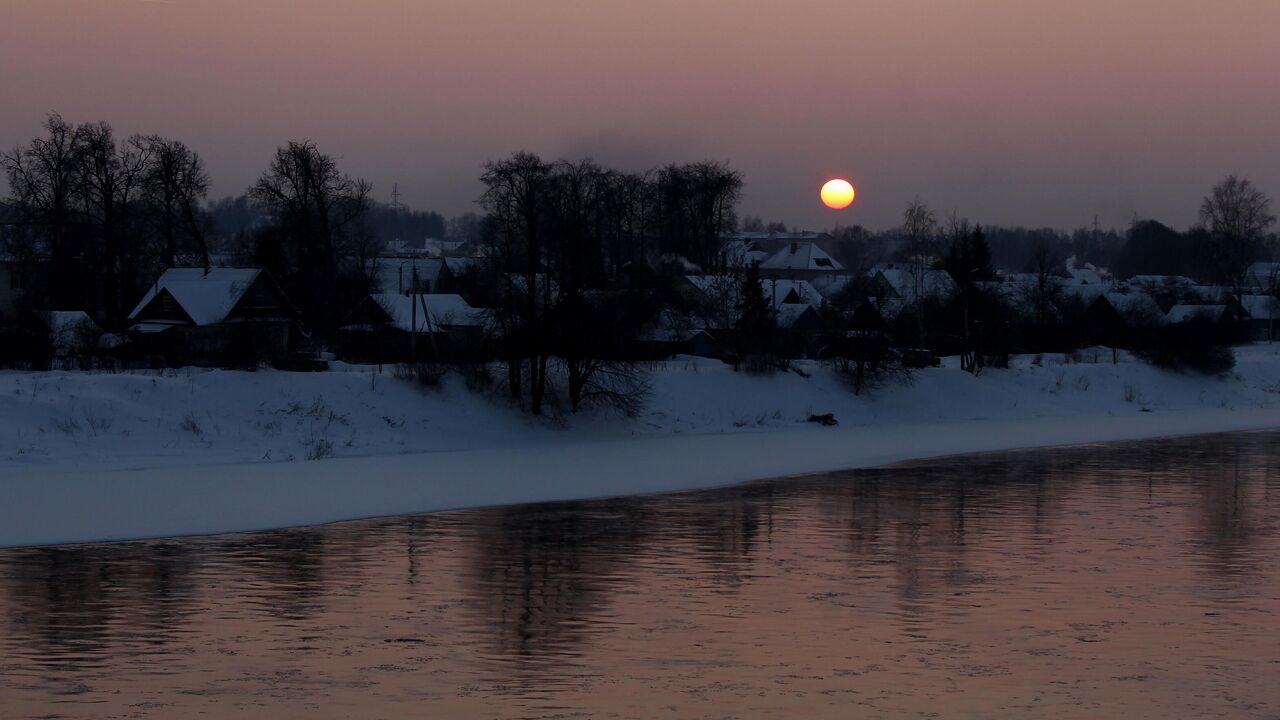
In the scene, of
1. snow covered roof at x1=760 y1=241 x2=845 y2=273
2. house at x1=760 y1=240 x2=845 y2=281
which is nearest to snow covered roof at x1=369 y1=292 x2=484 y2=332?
house at x1=760 y1=240 x2=845 y2=281

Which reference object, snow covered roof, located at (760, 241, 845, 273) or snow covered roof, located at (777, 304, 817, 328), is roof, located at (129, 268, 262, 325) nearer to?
snow covered roof, located at (777, 304, 817, 328)

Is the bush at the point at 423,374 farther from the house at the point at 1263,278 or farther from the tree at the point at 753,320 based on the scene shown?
the house at the point at 1263,278

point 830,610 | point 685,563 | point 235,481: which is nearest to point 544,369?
point 235,481

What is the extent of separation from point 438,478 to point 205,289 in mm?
35960

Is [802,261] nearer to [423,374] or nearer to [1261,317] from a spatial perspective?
[1261,317]

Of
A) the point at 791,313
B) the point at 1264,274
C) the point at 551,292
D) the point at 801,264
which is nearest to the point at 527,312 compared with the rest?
the point at 551,292

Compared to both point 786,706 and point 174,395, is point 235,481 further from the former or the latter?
point 786,706

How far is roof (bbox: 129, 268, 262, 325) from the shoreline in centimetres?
2711

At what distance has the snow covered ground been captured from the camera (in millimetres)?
29781

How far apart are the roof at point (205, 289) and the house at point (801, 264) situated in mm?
96596

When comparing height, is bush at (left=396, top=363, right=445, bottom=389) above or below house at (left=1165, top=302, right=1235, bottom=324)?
below

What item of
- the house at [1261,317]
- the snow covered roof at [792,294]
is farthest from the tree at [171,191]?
the house at [1261,317]

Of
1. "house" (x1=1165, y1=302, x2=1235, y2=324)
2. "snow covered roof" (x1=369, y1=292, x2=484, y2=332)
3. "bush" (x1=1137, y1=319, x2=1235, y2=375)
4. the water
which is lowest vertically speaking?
the water

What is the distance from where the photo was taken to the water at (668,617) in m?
13.8
